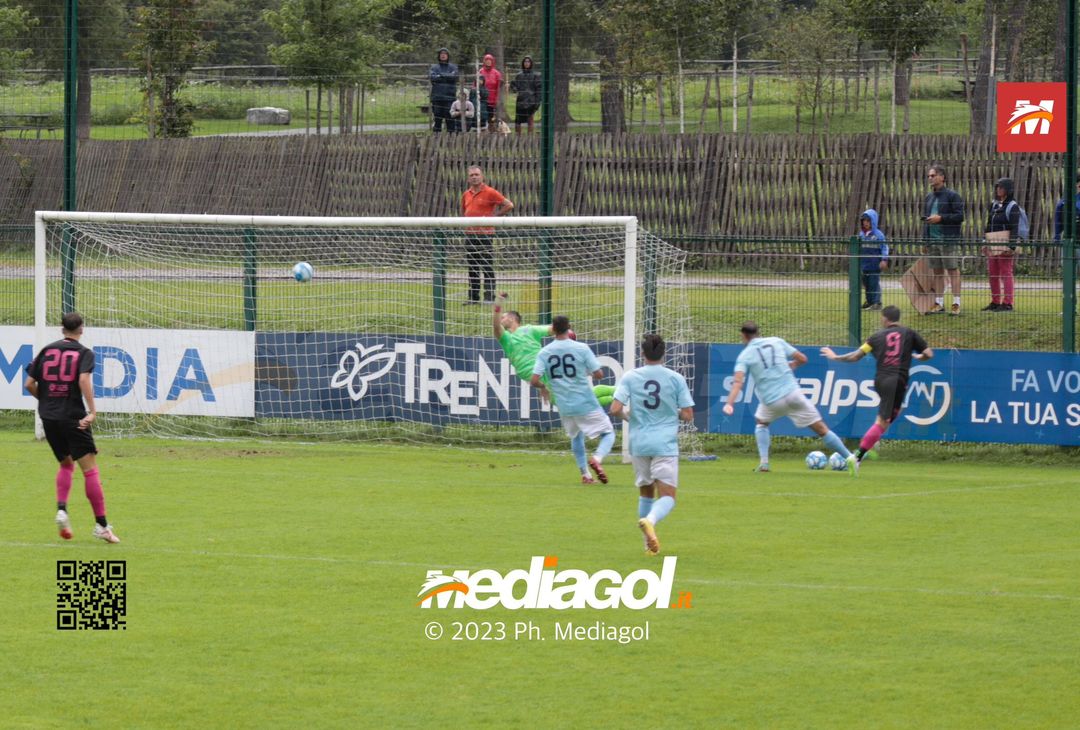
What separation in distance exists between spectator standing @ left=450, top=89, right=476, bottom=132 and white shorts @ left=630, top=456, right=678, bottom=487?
12.3 m

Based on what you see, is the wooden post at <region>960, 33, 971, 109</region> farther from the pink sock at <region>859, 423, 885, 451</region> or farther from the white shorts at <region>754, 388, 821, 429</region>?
the white shorts at <region>754, 388, 821, 429</region>

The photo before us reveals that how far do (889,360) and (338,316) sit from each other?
752 cm

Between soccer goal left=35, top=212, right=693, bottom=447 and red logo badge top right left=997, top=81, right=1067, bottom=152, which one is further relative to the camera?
red logo badge top right left=997, top=81, right=1067, bottom=152

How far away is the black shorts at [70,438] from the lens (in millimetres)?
12250

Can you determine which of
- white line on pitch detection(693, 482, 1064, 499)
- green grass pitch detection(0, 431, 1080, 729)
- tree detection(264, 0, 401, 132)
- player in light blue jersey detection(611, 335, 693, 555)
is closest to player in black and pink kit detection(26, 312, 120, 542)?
green grass pitch detection(0, 431, 1080, 729)

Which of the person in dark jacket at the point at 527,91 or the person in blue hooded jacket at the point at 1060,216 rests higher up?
the person in dark jacket at the point at 527,91

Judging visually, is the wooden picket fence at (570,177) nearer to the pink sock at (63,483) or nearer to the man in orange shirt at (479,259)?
the man in orange shirt at (479,259)

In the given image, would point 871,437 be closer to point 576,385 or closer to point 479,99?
point 576,385

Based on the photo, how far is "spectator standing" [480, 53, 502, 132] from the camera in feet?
74.1

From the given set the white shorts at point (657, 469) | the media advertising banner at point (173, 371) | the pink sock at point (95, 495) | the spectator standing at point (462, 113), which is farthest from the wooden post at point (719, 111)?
the pink sock at point (95, 495)

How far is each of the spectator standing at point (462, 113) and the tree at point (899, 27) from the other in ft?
20.1

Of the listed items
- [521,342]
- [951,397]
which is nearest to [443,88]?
[521,342]

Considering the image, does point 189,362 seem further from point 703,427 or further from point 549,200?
point 703,427

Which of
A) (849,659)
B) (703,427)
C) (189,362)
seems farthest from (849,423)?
(849,659)
